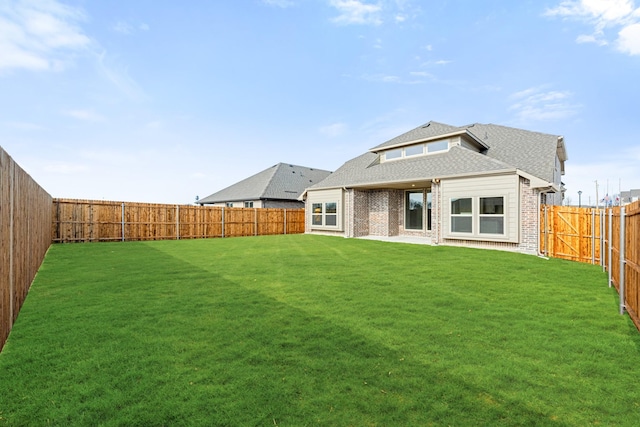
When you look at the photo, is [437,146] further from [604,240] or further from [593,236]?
[604,240]

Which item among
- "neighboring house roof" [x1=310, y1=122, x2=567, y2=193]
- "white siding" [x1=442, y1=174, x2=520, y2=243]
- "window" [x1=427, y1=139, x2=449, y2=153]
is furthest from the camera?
"window" [x1=427, y1=139, x2=449, y2=153]

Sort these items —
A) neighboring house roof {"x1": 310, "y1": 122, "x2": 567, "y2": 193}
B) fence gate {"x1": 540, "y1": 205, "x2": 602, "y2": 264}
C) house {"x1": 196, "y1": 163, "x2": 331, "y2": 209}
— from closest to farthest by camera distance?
fence gate {"x1": 540, "y1": 205, "x2": 602, "y2": 264} < neighboring house roof {"x1": 310, "y1": 122, "x2": 567, "y2": 193} < house {"x1": 196, "y1": 163, "x2": 331, "y2": 209}

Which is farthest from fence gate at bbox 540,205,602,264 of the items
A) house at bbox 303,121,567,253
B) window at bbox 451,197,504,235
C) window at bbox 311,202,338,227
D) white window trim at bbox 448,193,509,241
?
window at bbox 311,202,338,227

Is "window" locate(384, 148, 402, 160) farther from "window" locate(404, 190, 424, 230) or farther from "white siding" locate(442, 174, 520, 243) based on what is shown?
"white siding" locate(442, 174, 520, 243)

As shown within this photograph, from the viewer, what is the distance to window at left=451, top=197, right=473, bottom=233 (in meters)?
13.6

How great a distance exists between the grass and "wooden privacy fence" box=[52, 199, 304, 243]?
1153 centimetres

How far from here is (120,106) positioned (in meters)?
15.4

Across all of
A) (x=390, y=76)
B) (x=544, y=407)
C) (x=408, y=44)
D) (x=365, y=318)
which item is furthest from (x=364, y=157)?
(x=544, y=407)

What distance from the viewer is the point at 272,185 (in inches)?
1132

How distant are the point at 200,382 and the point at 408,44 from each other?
1878cm

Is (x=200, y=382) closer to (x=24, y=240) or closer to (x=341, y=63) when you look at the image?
(x=24, y=240)

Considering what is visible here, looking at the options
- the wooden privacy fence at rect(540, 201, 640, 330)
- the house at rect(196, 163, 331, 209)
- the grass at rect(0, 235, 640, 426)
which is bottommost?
the grass at rect(0, 235, 640, 426)

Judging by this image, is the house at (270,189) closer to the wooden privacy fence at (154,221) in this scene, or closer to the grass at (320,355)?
the wooden privacy fence at (154,221)

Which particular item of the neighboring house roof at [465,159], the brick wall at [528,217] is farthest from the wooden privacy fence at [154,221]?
the brick wall at [528,217]
